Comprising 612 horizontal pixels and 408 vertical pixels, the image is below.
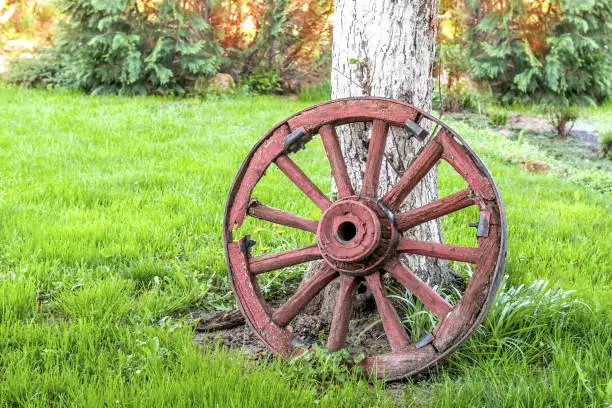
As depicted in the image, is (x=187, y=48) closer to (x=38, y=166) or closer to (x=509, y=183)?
(x=38, y=166)

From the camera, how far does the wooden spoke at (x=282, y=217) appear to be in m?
2.74

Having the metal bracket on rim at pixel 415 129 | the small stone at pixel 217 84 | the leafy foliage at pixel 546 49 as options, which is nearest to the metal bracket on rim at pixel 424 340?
the metal bracket on rim at pixel 415 129

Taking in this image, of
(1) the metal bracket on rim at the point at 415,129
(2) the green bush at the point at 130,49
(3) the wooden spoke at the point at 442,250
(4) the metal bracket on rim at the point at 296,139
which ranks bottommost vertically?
(3) the wooden spoke at the point at 442,250

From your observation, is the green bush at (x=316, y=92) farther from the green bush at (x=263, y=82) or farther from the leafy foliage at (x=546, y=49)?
the leafy foliage at (x=546, y=49)

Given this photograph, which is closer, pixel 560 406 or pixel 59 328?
pixel 560 406

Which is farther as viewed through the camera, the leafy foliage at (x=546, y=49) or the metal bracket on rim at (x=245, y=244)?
the leafy foliage at (x=546, y=49)

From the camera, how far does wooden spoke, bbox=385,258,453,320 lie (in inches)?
96.7

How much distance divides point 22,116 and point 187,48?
10.1 feet

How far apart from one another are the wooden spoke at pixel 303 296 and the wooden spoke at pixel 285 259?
0.08m

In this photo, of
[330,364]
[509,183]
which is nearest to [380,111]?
[330,364]

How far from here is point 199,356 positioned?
2.59m

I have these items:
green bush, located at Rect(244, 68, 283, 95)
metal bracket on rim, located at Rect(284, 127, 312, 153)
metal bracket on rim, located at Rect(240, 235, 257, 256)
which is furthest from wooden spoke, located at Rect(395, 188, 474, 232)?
green bush, located at Rect(244, 68, 283, 95)

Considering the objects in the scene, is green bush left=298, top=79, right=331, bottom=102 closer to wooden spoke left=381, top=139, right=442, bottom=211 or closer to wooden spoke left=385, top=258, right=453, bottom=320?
wooden spoke left=381, top=139, right=442, bottom=211

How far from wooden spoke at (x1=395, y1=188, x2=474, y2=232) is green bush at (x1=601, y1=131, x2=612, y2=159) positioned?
6.64m
